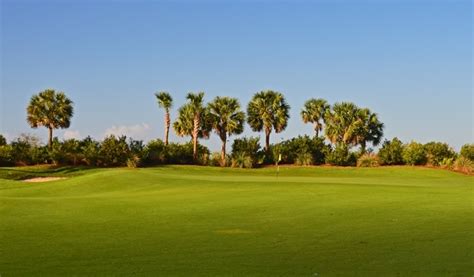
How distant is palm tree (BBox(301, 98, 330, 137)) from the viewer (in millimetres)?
68188

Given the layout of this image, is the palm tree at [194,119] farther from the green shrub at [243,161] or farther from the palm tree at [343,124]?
the palm tree at [343,124]

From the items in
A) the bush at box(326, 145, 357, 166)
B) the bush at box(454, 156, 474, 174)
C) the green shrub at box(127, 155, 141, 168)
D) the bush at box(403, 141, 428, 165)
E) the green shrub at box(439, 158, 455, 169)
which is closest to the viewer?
the bush at box(454, 156, 474, 174)

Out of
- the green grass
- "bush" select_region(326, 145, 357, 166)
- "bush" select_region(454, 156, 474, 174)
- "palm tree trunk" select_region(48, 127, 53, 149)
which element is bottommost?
the green grass

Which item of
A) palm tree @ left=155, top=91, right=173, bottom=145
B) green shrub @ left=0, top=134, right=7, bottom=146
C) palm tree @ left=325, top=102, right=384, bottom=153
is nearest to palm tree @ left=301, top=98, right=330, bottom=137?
palm tree @ left=325, top=102, right=384, bottom=153

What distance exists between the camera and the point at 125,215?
16.9 metres

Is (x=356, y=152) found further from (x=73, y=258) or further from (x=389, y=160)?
(x=73, y=258)

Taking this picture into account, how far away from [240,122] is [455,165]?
20102 mm

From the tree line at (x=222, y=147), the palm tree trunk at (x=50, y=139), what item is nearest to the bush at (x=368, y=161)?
the tree line at (x=222, y=147)

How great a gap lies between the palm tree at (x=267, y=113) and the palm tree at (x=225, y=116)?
12.9ft

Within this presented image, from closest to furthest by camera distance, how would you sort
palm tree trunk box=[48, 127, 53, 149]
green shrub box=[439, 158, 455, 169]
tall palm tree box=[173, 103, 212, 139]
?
green shrub box=[439, 158, 455, 169] → palm tree trunk box=[48, 127, 53, 149] → tall palm tree box=[173, 103, 212, 139]

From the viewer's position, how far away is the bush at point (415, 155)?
164ft

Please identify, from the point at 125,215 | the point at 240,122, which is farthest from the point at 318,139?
the point at 125,215

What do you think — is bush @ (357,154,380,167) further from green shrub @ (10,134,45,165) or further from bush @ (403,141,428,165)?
green shrub @ (10,134,45,165)

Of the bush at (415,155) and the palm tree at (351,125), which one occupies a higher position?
the palm tree at (351,125)
